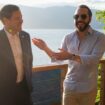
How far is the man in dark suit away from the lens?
287 centimetres

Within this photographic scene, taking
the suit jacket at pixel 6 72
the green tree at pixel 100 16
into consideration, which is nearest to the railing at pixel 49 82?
the suit jacket at pixel 6 72

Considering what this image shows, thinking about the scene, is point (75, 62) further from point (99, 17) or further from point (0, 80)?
point (99, 17)

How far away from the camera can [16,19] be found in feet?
9.50

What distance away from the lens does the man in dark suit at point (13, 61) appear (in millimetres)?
2867

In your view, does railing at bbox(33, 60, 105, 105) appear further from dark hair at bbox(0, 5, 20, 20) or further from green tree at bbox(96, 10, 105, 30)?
green tree at bbox(96, 10, 105, 30)

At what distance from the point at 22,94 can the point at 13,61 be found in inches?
11.8

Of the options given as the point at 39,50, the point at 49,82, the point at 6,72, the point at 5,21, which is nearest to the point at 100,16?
the point at 49,82

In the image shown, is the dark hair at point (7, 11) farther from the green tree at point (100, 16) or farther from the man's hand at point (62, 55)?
the green tree at point (100, 16)

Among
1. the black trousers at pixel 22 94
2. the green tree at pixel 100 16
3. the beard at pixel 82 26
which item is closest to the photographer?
the black trousers at pixel 22 94

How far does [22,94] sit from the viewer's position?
9.78ft

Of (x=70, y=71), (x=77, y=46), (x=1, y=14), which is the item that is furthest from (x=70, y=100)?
(x=1, y=14)

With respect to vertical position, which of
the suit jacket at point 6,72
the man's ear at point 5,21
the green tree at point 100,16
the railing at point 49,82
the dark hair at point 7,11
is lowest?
the railing at point 49,82

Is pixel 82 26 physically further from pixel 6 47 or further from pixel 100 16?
pixel 100 16

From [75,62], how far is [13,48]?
0.63 meters
